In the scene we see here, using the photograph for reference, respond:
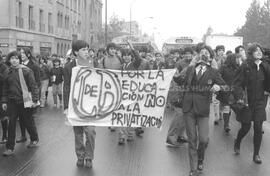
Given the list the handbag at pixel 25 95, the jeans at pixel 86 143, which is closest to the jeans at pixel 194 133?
the jeans at pixel 86 143

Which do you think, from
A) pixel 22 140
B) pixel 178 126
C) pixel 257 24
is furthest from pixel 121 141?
pixel 257 24

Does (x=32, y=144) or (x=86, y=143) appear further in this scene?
(x=32, y=144)

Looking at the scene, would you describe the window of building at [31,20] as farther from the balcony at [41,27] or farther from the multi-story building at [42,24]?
the balcony at [41,27]

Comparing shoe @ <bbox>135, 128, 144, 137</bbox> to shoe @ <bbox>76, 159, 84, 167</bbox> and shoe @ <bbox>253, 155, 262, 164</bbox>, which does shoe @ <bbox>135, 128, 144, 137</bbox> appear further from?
shoe @ <bbox>253, 155, 262, 164</bbox>

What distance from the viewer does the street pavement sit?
6.08 meters

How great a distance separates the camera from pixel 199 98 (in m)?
5.77

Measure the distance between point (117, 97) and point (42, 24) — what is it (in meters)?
32.2

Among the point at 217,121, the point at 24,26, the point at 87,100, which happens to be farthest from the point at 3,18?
the point at 87,100

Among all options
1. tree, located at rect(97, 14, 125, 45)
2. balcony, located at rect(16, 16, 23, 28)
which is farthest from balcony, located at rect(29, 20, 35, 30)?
tree, located at rect(97, 14, 125, 45)

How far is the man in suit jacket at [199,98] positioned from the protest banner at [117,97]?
105 cm

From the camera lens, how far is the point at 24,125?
754 cm

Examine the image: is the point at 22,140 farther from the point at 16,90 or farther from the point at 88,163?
the point at 88,163

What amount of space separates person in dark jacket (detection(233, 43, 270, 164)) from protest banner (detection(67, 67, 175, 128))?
1167 mm

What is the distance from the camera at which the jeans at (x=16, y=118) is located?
695cm
